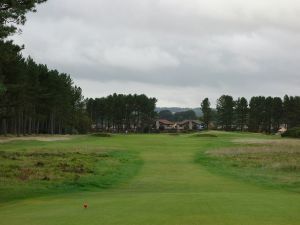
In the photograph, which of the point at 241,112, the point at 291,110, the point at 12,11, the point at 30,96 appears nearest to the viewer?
the point at 12,11

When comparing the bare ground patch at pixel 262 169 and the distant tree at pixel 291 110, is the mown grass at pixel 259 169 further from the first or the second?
the distant tree at pixel 291 110

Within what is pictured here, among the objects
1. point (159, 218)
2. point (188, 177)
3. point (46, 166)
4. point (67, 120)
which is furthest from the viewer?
point (67, 120)

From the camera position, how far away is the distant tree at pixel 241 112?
177125 millimetres

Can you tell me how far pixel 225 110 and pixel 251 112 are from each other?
9328mm

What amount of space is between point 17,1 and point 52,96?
77.0m

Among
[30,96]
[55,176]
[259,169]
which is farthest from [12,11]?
[30,96]

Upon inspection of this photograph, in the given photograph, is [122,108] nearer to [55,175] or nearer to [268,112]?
[268,112]

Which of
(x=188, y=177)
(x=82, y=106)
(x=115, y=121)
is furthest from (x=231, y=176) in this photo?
(x=115, y=121)

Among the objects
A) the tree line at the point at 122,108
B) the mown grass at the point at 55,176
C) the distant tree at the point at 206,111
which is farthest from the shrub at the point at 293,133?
the tree line at the point at 122,108

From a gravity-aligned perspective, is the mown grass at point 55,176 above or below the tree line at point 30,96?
below

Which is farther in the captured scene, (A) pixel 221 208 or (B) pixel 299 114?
(B) pixel 299 114

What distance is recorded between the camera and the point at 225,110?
17875 centimetres

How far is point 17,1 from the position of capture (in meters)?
27.2

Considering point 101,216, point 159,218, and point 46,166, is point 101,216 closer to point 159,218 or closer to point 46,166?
point 159,218
